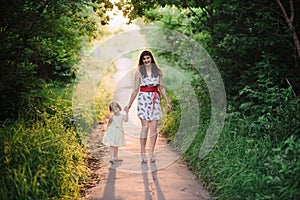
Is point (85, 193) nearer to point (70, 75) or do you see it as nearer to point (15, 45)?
point (15, 45)

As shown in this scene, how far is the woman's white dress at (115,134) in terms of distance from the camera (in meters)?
6.42

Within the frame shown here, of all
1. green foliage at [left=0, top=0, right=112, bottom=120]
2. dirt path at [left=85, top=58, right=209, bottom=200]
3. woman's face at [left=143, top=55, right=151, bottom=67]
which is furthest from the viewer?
woman's face at [left=143, top=55, right=151, bottom=67]

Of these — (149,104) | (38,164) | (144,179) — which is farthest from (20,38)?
(144,179)

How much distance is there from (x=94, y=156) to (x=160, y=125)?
3.02 meters

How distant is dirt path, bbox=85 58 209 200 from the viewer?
4754mm

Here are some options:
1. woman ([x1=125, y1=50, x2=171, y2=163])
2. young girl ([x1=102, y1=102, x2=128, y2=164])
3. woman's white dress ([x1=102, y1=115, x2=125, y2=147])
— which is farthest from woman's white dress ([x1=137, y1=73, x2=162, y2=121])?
woman's white dress ([x1=102, y1=115, x2=125, y2=147])

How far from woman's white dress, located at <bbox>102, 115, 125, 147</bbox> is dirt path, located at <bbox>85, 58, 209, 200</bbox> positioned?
1.22 ft

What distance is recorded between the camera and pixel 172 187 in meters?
5.04

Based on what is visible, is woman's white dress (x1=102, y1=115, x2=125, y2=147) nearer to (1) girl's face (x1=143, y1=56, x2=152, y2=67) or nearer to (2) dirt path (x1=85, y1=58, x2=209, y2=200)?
(2) dirt path (x1=85, y1=58, x2=209, y2=200)

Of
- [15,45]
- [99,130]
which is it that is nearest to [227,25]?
[15,45]

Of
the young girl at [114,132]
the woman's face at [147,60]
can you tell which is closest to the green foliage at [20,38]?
the young girl at [114,132]

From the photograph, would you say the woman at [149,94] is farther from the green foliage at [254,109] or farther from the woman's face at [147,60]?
the green foliage at [254,109]

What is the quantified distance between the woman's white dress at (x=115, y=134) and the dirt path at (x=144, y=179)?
1.22 feet

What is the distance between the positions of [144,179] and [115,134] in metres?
1.31
